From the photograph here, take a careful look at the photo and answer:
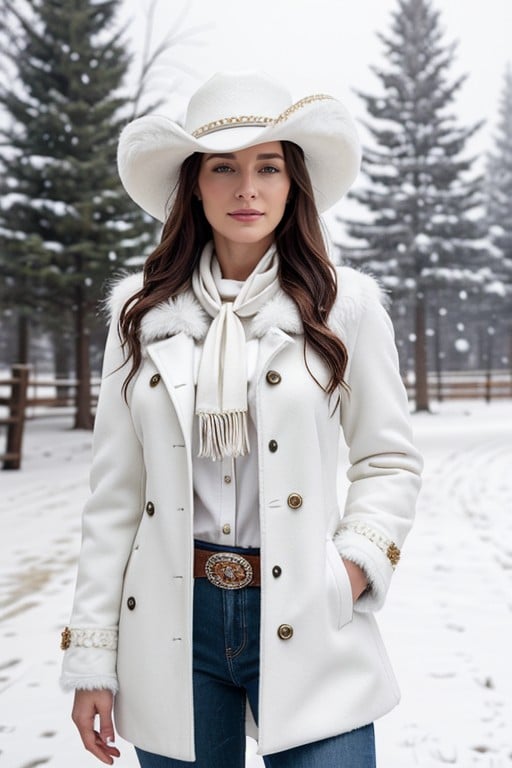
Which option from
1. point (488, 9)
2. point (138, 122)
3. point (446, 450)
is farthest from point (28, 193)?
point (488, 9)

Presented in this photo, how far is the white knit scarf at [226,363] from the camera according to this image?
1.51 m

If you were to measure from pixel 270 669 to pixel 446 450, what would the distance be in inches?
462

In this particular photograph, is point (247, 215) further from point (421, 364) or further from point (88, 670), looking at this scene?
point (421, 364)

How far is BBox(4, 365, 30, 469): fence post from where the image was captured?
10.5 m

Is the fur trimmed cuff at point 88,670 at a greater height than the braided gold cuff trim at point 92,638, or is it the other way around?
the braided gold cuff trim at point 92,638

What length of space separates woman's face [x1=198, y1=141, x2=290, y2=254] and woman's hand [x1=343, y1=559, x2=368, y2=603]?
0.62 m

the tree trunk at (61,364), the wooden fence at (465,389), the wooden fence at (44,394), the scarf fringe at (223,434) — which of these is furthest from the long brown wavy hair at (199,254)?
the wooden fence at (465,389)

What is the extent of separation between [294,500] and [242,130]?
677 mm

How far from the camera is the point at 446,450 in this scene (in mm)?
12859

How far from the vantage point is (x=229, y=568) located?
1531mm

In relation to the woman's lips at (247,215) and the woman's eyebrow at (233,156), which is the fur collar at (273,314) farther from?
the woman's eyebrow at (233,156)

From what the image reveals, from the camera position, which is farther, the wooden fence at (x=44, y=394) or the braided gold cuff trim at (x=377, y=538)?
the wooden fence at (x=44, y=394)

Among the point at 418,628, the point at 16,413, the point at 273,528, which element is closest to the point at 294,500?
the point at 273,528

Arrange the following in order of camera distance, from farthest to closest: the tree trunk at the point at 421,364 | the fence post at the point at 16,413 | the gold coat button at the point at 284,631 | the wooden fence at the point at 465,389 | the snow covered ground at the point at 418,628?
the wooden fence at the point at 465,389 < the tree trunk at the point at 421,364 < the fence post at the point at 16,413 < the snow covered ground at the point at 418,628 < the gold coat button at the point at 284,631
